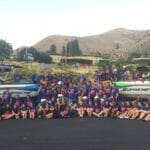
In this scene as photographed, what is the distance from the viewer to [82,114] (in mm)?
24484

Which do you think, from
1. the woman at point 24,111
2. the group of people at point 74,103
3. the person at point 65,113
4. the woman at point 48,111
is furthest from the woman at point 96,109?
the woman at point 24,111

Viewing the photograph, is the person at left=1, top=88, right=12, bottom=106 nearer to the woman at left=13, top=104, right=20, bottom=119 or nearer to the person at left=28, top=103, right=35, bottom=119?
the woman at left=13, top=104, right=20, bottom=119

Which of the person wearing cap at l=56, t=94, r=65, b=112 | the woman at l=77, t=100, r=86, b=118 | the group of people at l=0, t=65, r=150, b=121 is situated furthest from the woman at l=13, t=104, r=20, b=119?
the woman at l=77, t=100, r=86, b=118

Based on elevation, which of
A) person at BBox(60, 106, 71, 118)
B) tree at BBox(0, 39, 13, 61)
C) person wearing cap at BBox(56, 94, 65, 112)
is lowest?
person at BBox(60, 106, 71, 118)

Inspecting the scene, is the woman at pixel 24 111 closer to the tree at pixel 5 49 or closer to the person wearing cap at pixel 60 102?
the person wearing cap at pixel 60 102

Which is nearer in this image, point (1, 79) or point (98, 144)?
point (98, 144)

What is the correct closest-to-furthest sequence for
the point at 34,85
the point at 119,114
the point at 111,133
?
the point at 111,133, the point at 119,114, the point at 34,85

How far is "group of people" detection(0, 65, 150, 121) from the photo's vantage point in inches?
951

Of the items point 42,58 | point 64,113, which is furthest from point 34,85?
point 42,58

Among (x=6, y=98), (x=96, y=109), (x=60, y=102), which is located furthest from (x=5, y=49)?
(x=96, y=109)

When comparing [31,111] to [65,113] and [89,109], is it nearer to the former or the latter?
[65,113]

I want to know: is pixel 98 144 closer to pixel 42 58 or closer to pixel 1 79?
pixel 1 79

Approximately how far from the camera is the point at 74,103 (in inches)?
1008

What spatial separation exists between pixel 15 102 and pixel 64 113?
2.58 meters
